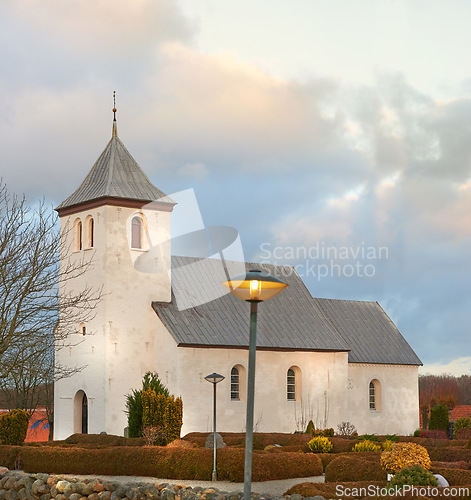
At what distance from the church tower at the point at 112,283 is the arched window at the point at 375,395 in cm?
1144

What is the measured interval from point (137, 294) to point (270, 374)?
256 inches

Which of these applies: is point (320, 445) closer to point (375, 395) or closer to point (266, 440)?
point (266, 440)

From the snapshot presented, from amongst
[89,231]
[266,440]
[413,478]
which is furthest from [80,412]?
[413,478]

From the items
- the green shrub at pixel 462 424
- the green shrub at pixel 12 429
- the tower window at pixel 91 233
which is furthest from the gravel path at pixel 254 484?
the green shrub at pixel 462 424

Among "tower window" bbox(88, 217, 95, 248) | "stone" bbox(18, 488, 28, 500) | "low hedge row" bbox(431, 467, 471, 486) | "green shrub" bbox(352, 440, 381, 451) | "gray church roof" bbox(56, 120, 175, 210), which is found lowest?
"stone" bbox(18, 488, 28, 500)

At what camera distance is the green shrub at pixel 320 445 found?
22.2 m

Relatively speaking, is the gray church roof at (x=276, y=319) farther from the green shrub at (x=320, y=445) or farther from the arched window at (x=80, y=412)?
the green shrub at (x=320, y=445)

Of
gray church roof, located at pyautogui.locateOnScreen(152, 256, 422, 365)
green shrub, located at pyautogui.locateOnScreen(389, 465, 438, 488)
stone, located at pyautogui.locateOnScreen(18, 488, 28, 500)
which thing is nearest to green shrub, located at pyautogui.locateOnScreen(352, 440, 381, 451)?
green shrub, located at pyautogui.locateOnScreen(389, 465, 438, 488)

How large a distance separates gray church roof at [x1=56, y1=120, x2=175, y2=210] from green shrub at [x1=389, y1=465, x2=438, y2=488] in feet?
67.9

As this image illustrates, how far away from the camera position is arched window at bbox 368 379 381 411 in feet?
120

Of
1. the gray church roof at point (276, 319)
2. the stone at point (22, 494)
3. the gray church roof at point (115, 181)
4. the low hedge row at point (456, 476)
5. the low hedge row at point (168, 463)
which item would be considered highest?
the gray church roof at point (115, 181)

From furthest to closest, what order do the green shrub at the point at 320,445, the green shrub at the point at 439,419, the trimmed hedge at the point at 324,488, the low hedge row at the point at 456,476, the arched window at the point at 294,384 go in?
the green shrub at the point at 439,419
the arched window at the point at 294,384
the green shrub at the point at 320,445
the low hedge row at the point at 456,476
the trimmed hedge at the point at 324,488

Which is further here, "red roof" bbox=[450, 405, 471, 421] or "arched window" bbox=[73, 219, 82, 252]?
"red roof" bbox=[450, 405, 471, 421]

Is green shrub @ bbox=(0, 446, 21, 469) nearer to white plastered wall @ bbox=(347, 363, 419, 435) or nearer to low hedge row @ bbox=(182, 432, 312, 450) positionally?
low hedge row @ bbox=(182, 432, 312, 450)
